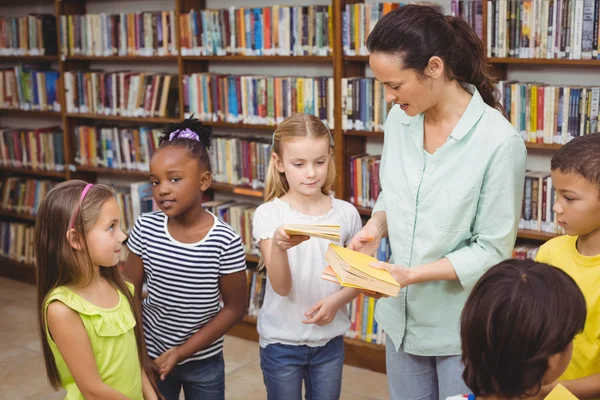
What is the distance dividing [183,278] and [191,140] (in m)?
0.46

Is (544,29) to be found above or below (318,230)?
above

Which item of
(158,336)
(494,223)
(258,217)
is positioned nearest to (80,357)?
(158,336)

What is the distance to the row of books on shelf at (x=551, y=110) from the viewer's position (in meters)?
3.17

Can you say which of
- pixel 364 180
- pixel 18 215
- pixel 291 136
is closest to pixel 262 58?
pixel 364 180

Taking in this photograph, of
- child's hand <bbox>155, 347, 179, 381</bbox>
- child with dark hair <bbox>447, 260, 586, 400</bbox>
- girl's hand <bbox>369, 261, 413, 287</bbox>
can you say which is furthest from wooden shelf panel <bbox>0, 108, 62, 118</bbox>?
child with dark hair <bbox>447, 260, 586, 400</bbox>

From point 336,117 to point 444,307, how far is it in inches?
84.4

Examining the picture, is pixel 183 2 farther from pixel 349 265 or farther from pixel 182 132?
pixel 349 265

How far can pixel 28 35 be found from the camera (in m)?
5.25

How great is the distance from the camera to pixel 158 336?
224 centimetres

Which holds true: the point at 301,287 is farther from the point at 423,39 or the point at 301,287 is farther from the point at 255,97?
the point at 255,97

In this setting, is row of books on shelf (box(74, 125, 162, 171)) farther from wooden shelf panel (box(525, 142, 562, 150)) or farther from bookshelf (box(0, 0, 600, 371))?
wooden shelf panel (box(525, 142, 562, 150))

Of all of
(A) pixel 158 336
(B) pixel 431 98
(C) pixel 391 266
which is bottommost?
(A) pixel 158 336

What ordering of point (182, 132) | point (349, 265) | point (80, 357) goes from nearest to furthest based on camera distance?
point (349, 265)
point (80, 357)
point (182, 132)

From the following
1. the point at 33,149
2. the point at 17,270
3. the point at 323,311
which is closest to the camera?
the point at 323,311
